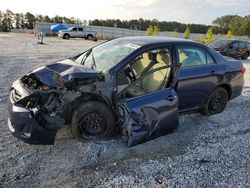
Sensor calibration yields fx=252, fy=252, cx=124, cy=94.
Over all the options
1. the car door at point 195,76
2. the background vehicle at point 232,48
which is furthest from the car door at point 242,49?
the car door at point 195,76

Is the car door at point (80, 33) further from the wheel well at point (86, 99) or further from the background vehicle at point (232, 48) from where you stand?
the wheel well at point (86, 99)

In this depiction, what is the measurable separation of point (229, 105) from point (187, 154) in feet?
9.35

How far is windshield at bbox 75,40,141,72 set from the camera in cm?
415

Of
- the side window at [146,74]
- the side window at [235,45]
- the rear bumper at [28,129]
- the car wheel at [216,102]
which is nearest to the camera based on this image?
the rear bumper at [28,129]

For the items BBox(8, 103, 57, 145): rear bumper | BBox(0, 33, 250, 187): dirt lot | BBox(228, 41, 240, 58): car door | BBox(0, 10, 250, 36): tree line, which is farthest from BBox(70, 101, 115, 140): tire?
BBox(0, 10, 250, 36): tree line

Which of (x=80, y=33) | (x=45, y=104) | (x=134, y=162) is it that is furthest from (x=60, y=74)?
(x=80, y=33)

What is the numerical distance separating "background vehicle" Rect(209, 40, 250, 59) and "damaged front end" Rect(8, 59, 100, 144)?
13277 millimetres

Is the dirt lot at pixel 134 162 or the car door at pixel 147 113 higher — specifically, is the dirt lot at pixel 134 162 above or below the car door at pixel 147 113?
below

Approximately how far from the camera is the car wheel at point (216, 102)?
5203 millimetres

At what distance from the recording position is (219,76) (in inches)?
203

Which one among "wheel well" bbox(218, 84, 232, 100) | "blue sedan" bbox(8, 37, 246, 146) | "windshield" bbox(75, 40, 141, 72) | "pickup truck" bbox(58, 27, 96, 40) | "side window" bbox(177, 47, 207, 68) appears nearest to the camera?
"blue sedan" bbox(8, 37, 246, 146)

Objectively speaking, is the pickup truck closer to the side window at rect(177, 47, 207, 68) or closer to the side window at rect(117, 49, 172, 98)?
the side window at rect(177, 47, 207, 68)

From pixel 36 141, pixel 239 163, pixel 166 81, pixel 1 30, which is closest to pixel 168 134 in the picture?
pixel 166 81

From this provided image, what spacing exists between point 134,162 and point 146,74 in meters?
1.37
